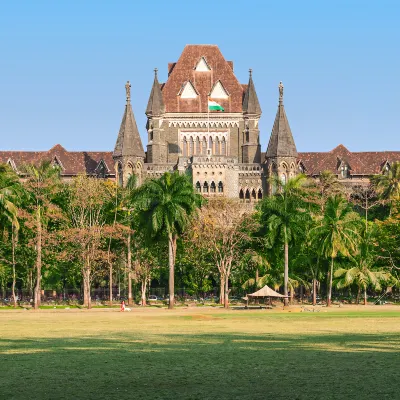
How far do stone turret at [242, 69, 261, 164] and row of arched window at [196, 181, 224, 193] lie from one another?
415 inches

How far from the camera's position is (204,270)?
94188 mm

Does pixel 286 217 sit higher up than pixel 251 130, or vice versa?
pixel 251 130

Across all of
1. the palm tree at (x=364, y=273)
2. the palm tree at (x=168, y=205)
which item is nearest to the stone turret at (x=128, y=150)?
the palm tree at (x=364, y=273)

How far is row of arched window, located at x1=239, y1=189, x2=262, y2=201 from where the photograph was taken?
437 ft

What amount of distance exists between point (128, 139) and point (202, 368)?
368 ft

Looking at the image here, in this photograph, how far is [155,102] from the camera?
139375 mm

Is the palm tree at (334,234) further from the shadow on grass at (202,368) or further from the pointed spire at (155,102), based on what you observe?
the pointed spire at (155,102)

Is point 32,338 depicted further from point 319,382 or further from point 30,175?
point 30,175

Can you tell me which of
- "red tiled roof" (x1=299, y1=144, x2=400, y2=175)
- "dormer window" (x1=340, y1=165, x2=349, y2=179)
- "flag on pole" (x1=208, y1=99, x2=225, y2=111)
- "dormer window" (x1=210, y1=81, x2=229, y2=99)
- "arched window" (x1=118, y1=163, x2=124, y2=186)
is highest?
"dormer window" (x1=210, y1=81, x2=229, y2=99)

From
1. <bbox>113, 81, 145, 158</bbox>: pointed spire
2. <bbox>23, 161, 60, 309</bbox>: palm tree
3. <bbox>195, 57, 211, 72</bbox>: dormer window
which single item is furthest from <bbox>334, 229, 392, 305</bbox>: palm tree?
<bbox>195, 57, 211, 72</bbox>: dormer window

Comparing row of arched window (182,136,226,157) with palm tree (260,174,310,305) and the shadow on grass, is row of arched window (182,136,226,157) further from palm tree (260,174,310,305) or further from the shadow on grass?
Result: the shadow on grass

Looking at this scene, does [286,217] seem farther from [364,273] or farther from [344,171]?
[344,171]

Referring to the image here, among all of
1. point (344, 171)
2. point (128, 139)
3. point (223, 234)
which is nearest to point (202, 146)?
point (128, 139)

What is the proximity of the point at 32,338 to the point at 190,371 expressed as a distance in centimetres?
1390
